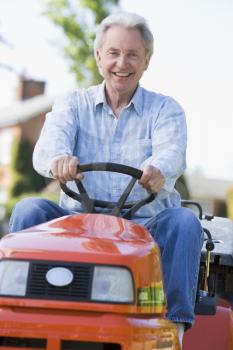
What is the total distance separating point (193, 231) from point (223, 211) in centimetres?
6362

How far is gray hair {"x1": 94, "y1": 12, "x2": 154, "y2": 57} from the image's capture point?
16.4 ft

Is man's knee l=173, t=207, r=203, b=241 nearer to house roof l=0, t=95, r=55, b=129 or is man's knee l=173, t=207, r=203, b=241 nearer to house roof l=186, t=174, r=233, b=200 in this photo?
house roof l=0, t=95, r=55, b=129

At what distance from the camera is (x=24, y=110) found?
203ft

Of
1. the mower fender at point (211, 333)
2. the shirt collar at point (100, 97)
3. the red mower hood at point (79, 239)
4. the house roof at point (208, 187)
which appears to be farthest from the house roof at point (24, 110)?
the red mower hood at point (79, 239)

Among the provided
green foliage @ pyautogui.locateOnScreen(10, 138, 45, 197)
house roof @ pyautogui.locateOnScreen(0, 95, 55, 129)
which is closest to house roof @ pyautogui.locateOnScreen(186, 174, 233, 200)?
house roof @ pyautogui.locateOnScreen(0, 95, 55, 129)

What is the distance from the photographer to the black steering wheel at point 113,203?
4359mm

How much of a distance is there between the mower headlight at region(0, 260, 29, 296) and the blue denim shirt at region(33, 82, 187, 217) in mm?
1064

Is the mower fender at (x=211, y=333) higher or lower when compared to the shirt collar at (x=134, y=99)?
lower

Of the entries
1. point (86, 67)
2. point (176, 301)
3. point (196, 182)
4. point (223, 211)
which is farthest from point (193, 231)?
point (196, 182)

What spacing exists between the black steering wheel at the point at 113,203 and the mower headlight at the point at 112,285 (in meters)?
0.79

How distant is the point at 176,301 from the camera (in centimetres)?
416

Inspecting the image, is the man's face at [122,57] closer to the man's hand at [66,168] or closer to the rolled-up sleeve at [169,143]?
the rolled-up sleeve at [169,143]

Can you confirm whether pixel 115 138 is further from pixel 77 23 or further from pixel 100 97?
pixel 77 23

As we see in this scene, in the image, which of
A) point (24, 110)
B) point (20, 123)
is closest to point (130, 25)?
point (20, 123)
